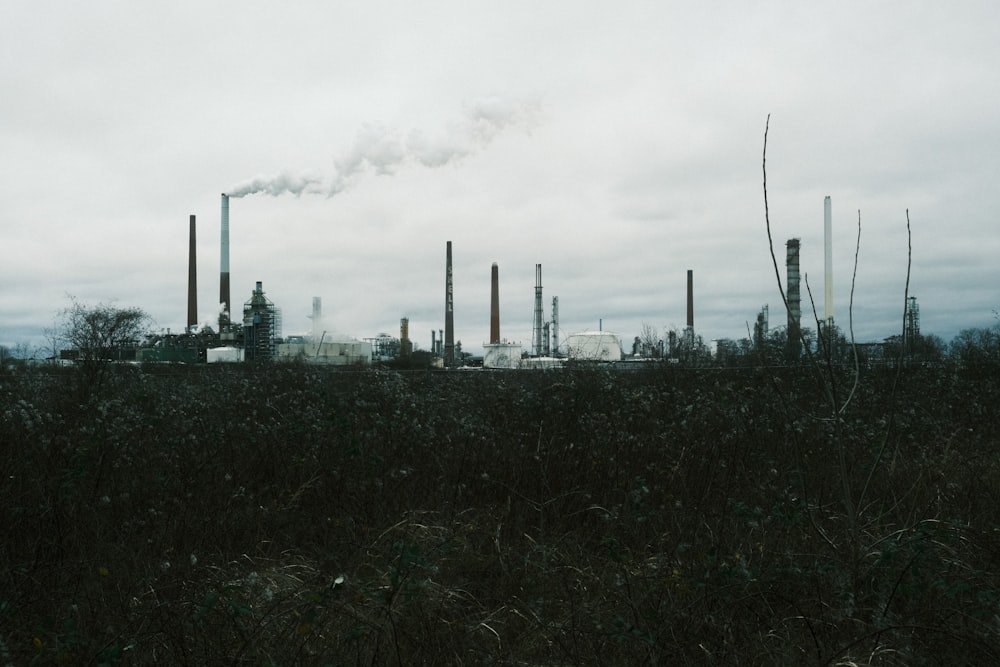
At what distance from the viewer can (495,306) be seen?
66250 mm

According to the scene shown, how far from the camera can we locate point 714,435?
8.35 meters

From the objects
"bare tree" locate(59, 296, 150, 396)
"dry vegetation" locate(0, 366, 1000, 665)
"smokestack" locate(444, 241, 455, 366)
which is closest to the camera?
"dry vegetation" locate(0, 366, 1000, 665)

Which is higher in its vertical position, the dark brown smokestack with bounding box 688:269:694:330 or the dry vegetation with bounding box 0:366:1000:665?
the dark brown smokestack with bounding box 688:269:694:330

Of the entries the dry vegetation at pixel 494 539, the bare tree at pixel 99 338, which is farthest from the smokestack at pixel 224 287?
the dry vegetation at pixel 494 539

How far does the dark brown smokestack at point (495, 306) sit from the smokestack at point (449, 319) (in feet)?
15.1

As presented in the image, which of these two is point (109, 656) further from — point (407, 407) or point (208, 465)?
point (407, 407)

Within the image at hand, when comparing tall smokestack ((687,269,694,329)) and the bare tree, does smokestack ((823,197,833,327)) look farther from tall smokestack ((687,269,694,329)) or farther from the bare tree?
the bare tree

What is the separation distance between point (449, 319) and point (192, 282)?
65.3ft

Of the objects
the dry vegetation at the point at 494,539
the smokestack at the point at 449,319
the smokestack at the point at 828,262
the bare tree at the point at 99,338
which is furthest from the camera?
the smokestack at the point at 449,319

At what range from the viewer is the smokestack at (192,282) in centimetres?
5878

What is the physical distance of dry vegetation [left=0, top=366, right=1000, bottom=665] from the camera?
3307mm

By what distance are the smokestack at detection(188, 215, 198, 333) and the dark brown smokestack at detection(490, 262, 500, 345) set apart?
2356cm

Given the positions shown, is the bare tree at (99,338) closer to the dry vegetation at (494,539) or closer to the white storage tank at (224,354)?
the dry vegetation at (494,539)

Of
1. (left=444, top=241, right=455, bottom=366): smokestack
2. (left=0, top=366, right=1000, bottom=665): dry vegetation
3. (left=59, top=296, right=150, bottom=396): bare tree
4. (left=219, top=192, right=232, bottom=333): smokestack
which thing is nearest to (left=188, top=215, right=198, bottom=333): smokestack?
(left=219, top=192, right=232, bottom=333): smokestack
